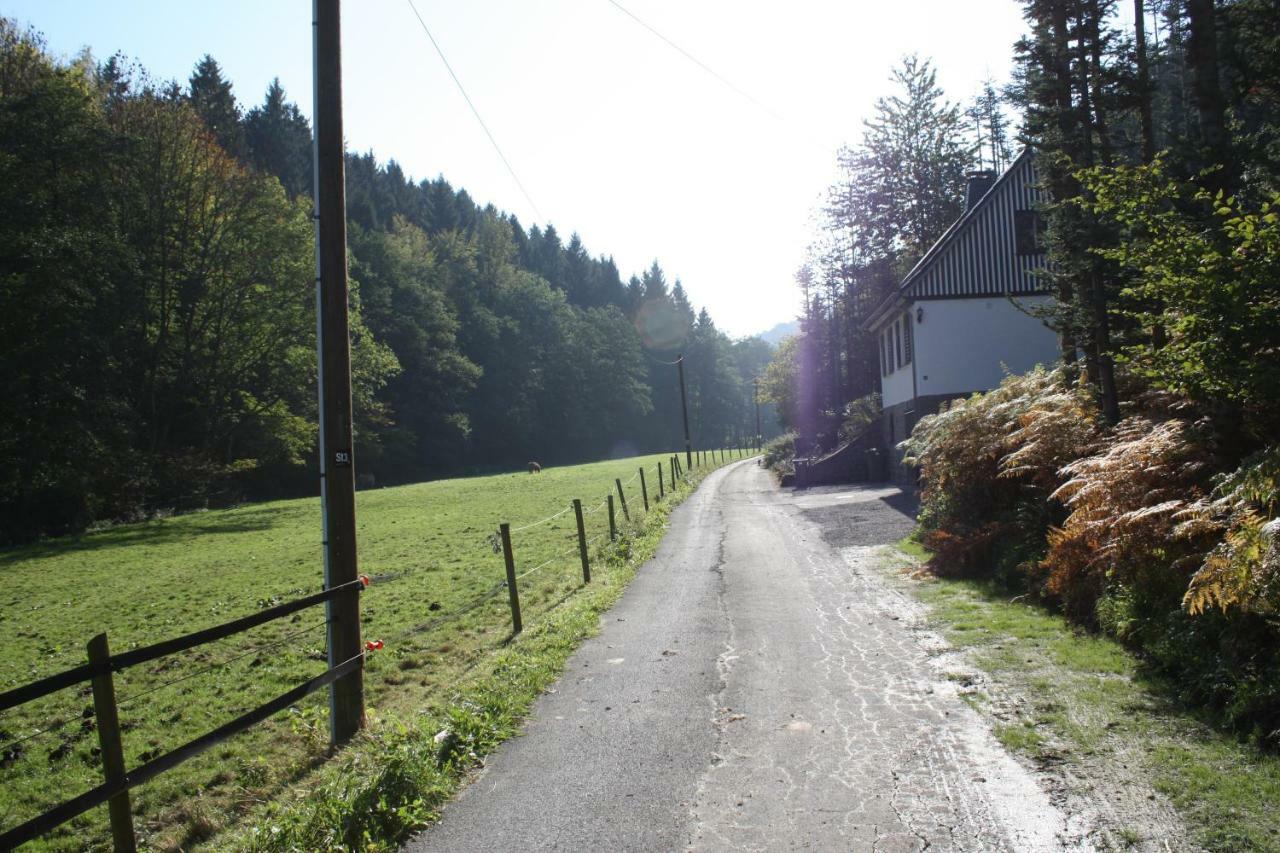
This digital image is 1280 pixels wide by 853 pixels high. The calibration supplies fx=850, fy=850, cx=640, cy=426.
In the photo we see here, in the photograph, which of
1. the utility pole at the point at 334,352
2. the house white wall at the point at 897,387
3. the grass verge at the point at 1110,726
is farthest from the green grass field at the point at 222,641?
the house white wall at the point at 897,387

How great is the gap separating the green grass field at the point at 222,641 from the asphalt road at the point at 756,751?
157cm

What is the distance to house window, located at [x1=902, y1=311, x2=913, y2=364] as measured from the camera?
27391 mm

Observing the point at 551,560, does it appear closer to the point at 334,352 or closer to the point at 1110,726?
the point at 334,352

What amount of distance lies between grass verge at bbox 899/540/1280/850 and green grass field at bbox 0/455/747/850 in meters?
4.65

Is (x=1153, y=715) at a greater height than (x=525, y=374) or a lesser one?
lesser

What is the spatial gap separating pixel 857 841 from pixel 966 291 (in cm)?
2431

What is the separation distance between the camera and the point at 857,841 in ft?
14.3

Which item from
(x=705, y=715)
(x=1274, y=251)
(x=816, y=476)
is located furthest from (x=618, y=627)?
(x=816, y=476)

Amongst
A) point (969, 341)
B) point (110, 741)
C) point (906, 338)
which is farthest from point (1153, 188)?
point (906, 338)

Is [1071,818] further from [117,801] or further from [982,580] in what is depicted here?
[982,580]

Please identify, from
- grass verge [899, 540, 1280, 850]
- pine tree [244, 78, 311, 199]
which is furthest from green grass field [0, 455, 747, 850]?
pine tree [244, 78, 311, 199]

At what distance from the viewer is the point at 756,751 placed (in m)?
5.71

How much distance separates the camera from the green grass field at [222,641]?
6453mm

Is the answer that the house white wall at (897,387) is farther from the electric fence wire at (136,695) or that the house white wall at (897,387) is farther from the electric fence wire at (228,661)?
the electric fence wire at (136,695)
